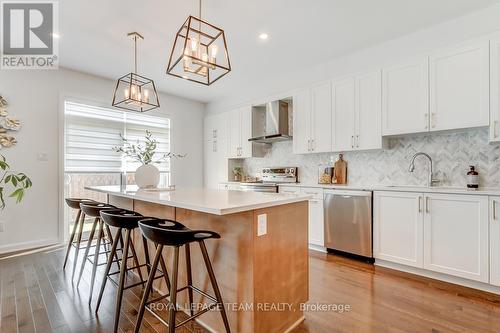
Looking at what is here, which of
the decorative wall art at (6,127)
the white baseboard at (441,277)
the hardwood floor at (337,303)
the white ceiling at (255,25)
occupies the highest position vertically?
the white ceiling at (255,25)

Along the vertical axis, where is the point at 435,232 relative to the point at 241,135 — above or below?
below

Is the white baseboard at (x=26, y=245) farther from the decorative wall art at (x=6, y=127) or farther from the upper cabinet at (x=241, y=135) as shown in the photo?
the upper cabinet at (x=241, y=135)

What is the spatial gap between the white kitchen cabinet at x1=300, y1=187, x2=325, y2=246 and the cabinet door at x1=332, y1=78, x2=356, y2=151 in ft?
2.25

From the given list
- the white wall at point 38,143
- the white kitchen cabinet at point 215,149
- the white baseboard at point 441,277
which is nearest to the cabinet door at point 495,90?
the white baseboard at point 441,277

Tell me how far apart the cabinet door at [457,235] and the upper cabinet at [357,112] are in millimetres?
994

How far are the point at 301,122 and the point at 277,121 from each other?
17.9 inches

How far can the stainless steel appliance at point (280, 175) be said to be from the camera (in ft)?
14.4

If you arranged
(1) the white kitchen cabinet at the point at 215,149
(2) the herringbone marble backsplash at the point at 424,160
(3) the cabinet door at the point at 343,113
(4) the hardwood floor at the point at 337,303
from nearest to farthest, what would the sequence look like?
(4) the hardwood floor at the point at 337,303
(2) the herringbone marble backsplash at the point at 424,160
(3) the cabinet door at the point at 343,113
(1) the white kitchen cabinet at the point at 215,149

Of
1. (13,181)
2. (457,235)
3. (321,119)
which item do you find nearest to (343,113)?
(321,119)

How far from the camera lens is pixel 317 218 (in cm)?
364

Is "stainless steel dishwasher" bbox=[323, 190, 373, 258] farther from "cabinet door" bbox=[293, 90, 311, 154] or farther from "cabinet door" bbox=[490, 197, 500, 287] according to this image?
"cabinet door" bbox=[490, 197, 500, 287]

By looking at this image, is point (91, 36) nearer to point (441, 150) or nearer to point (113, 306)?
point (113, 306)

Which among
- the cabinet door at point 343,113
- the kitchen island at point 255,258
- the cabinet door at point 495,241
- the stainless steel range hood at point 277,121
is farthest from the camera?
the stainless steel range hood at point 277,121

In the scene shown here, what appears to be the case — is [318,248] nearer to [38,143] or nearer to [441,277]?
[441,277]
